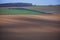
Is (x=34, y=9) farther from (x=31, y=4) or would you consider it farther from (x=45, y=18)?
(x=45, y=18)

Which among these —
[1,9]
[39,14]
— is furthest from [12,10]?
[39,14]

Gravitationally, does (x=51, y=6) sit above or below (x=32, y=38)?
above

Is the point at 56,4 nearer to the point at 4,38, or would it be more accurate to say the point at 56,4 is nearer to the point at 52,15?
the point at 52,15

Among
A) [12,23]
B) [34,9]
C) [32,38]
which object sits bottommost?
[32,38]
